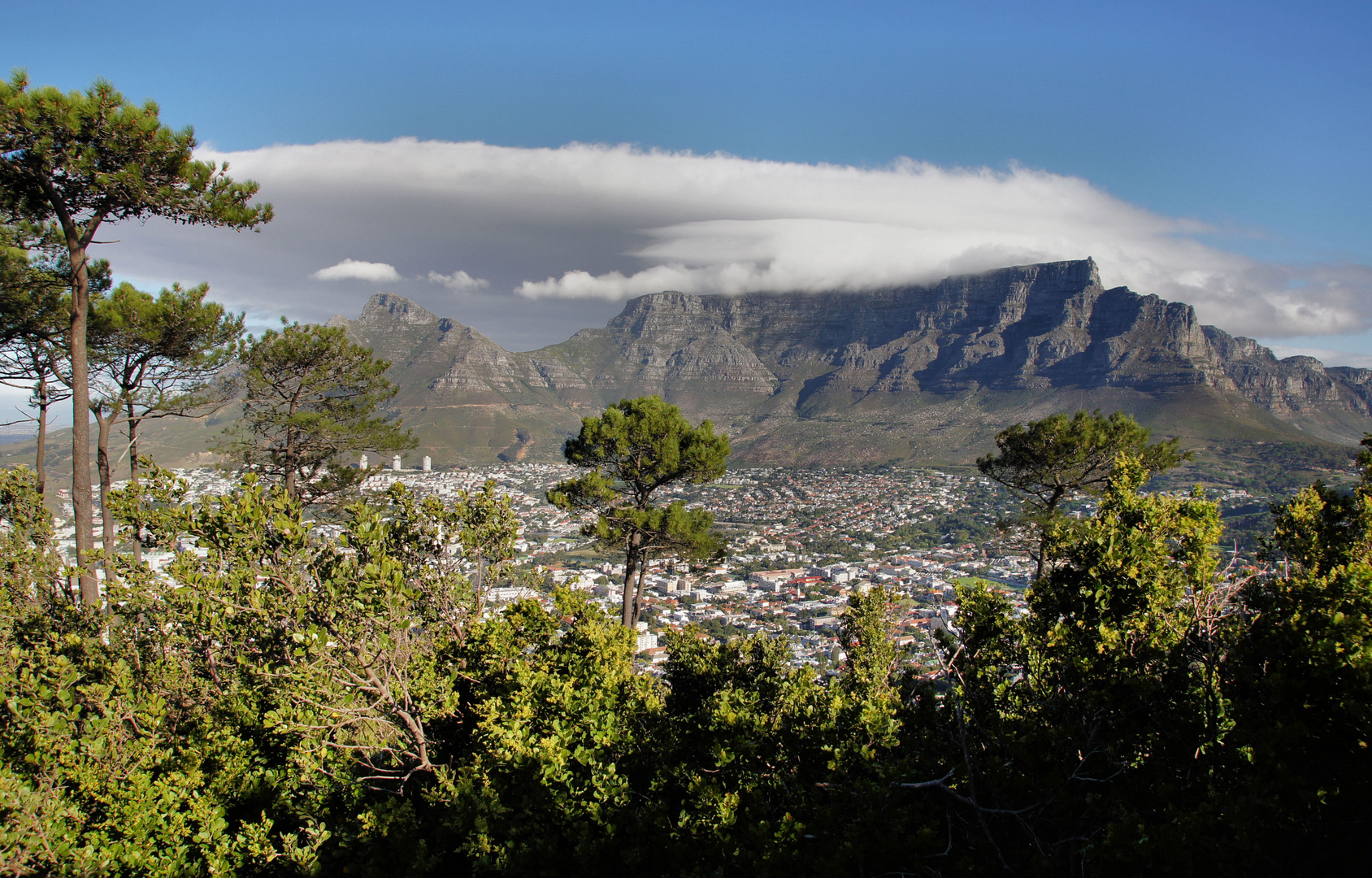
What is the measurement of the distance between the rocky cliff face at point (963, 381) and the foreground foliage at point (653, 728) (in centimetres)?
11063

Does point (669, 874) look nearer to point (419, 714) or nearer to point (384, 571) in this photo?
point (419, 714)

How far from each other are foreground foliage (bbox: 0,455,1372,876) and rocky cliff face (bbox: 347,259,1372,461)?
111 meters

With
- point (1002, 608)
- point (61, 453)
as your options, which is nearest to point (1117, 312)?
point (1002, 608)

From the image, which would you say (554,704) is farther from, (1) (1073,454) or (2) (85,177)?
(1) (1073,454)

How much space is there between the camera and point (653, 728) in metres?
8.42

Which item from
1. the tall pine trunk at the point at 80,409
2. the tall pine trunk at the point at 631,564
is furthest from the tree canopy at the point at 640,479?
the tall pine trunk at the point at 80,409

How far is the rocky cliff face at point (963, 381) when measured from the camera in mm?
120500

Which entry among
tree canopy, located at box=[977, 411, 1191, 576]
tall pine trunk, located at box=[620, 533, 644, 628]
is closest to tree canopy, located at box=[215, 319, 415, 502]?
tall pine trunk, located at box=[620, 533, 644, 628]

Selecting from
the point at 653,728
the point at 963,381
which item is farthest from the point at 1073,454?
the point at 963,381

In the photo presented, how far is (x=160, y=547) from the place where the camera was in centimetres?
848

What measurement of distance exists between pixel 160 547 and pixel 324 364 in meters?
9.25

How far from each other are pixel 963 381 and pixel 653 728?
532 ft

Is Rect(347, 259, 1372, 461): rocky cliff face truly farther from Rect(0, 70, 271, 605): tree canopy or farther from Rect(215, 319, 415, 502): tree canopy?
Rect(0, 70, 271, 605): tree canopy

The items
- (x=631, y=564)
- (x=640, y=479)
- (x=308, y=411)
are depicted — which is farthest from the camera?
(x=308, y=411)
